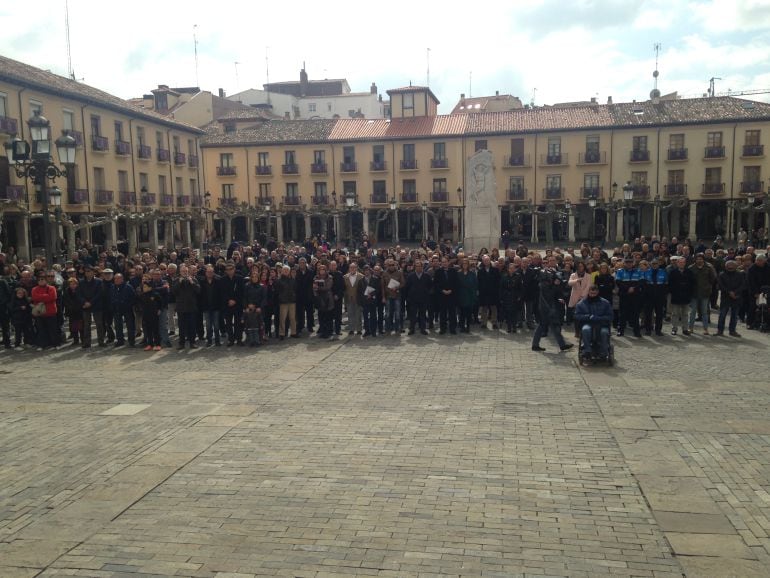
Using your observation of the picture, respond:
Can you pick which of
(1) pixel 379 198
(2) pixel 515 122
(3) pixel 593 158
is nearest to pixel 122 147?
(1) pixel 379 198

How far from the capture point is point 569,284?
12352 millimetres

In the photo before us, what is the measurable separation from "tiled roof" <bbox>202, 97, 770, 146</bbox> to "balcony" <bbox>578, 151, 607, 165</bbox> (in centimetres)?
179

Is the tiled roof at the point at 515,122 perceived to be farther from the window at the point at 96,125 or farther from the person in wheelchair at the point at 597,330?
the person in wheelchair at the point at 597,330

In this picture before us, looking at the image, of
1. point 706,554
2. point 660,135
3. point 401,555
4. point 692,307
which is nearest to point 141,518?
point 401,555

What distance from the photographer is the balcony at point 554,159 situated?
4706 centimetres

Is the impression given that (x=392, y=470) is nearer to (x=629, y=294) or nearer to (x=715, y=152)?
(x=629, y=294)

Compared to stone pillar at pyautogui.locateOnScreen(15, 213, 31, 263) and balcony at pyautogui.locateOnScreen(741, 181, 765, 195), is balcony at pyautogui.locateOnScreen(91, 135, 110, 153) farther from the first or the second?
balcony at pyautogui.locateOnScreen(741, 181, 765, 195)

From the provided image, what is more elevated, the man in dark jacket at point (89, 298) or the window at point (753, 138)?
the window at point (753, 138)

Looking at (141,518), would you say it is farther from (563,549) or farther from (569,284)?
(569,284)

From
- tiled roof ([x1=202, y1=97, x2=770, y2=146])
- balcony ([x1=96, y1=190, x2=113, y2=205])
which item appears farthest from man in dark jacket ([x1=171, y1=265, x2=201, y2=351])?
tiled roof ([x1=202, y1=97, x2=770, y2=146])

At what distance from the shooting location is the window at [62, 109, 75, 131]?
1355 inches

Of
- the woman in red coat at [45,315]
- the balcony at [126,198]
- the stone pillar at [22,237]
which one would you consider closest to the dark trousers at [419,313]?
the woman in red coat at [45,315]

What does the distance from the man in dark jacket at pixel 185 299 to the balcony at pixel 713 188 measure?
137ft

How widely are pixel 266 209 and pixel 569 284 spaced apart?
3437cm
